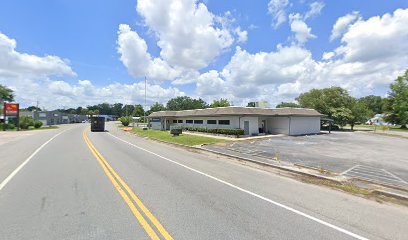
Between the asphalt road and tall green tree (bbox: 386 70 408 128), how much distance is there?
67953mm

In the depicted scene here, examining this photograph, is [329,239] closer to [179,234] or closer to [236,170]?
[179,234]

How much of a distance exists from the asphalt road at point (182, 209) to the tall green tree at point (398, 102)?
223 feet

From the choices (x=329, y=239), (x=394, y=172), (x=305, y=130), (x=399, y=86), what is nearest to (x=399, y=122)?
(x=399, y=86)

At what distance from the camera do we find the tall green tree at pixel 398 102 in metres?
58.4

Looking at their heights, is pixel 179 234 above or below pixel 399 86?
below

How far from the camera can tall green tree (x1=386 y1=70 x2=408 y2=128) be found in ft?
192

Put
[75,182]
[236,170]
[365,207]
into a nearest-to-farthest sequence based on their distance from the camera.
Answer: [365,207]
[75,182]
[236,170]

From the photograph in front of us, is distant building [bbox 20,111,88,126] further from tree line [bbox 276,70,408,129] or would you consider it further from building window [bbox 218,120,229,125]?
tree line [bbox 276,70,408,129]

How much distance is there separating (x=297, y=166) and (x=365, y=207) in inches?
228

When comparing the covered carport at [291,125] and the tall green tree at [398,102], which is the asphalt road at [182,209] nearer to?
the covered carport at [291,125]

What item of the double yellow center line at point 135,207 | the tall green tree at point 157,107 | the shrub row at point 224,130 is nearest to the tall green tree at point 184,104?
the tall green tree at point 157,107

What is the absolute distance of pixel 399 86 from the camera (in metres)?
62.8

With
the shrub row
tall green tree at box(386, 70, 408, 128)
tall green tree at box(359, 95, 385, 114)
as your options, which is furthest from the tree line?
tall green tree at box(359, 95, 385, 114)

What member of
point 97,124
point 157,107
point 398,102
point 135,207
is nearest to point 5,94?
point 97,124
